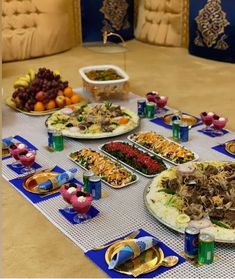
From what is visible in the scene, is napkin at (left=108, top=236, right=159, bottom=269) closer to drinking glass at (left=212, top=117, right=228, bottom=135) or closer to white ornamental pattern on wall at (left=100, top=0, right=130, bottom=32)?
drinking glass at (left=212, top=117, right=228, bottom=135)

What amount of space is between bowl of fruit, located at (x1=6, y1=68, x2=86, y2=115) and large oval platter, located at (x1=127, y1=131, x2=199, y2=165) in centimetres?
69

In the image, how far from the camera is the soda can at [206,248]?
1640 millimetres

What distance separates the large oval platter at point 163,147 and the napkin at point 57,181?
1.62 feet

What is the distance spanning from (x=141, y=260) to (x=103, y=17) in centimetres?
373

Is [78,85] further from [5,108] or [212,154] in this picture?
[212,154]

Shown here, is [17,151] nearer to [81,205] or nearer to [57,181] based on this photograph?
[57,181]

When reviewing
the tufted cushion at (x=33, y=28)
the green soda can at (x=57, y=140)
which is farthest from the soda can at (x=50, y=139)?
the tufted cushion at (x=33, y=28)

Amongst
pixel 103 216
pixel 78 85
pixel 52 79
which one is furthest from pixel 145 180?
pixel 78 85

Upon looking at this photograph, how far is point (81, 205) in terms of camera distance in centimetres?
192

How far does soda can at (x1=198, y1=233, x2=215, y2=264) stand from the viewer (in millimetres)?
1640

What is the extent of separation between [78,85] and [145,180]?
1.74 m

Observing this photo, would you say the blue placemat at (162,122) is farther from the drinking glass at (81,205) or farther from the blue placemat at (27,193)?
the drinking glass at (81,205)

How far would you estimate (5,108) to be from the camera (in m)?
3.31

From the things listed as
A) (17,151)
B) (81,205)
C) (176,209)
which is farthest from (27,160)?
(176,209)
